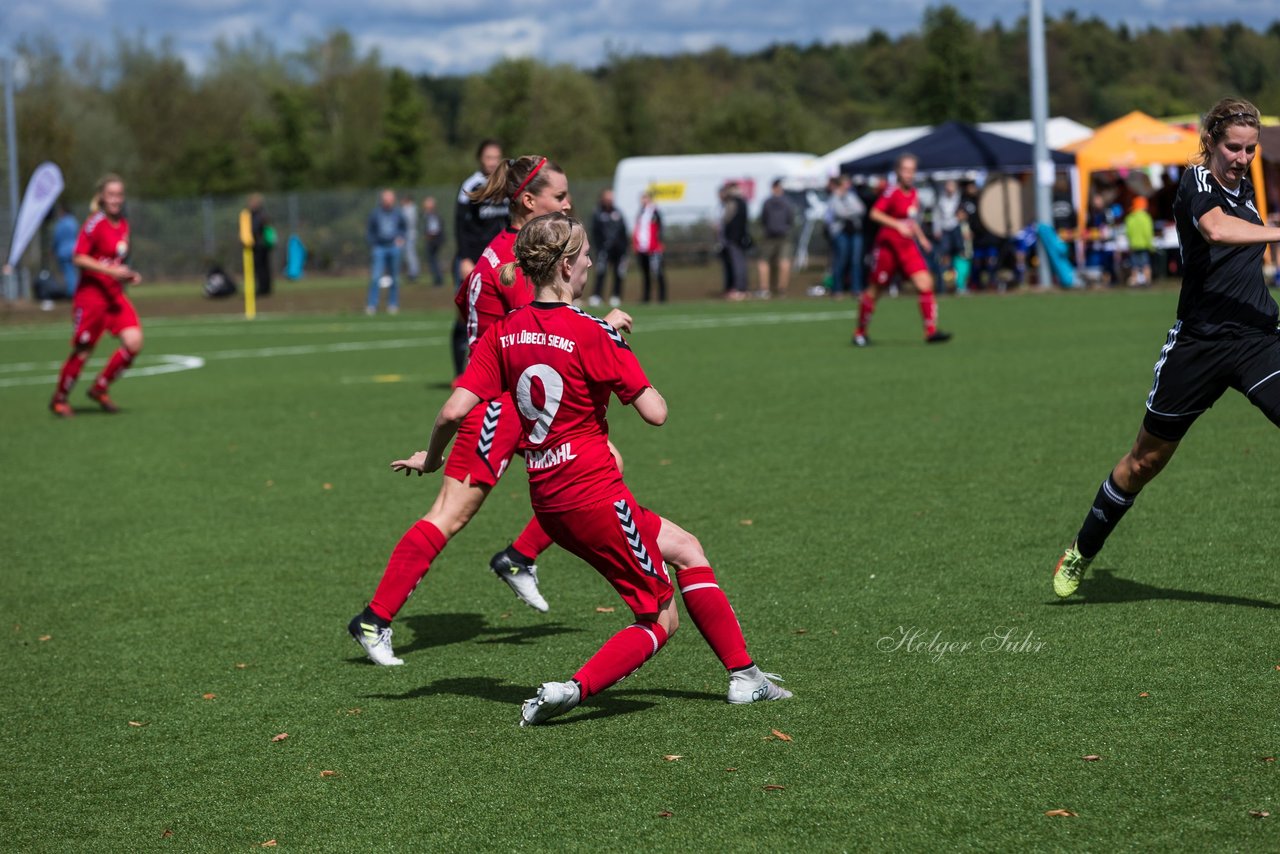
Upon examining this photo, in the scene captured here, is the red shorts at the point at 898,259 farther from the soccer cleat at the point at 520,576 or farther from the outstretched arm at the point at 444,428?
the outstretched arm at the point at 444,428

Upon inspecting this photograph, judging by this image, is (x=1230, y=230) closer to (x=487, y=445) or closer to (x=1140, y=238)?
(x=487, y=445)

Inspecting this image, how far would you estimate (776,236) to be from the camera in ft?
100

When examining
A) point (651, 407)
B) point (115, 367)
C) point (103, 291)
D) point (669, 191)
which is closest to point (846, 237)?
point (115, 367)

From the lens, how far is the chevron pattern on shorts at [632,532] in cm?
497

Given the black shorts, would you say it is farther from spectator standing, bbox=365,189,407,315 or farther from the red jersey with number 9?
spectator standing, bbox=365,189,407,315

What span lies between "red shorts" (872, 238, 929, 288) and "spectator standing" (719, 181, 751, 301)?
11.4 metres

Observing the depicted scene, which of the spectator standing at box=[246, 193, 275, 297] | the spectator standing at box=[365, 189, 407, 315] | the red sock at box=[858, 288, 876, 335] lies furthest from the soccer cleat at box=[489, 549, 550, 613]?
the spectator standing at box=[246, 193, 275, 297]

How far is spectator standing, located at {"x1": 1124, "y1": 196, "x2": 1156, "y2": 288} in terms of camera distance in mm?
28844

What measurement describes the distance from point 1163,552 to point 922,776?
128 inches

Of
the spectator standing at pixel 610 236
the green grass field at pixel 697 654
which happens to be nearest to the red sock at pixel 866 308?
the green grass field at pixel 697 654

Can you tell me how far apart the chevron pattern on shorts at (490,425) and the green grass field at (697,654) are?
84 cm

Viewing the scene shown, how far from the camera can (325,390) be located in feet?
54.3

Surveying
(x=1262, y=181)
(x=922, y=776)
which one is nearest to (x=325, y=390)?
(x=922, y=776)

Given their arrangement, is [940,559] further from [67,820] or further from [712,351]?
[712,351]
